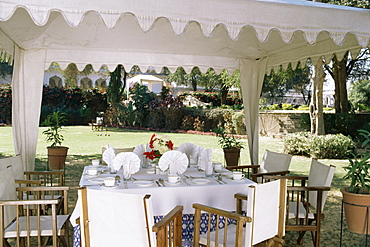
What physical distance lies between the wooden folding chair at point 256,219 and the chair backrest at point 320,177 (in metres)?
0.99

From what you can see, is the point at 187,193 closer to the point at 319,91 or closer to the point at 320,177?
the point at 320,177

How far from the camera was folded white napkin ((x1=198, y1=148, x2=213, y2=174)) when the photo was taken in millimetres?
3824

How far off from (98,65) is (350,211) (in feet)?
14.3

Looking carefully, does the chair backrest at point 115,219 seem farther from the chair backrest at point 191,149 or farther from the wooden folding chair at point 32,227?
the chair backrest at point 191,149

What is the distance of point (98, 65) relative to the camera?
6145mm

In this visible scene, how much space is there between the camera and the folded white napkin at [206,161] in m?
3.82

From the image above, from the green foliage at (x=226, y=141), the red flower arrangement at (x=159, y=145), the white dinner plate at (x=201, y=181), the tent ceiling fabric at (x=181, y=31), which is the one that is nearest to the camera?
the tent ceiling fabric at (x=181, y=31)

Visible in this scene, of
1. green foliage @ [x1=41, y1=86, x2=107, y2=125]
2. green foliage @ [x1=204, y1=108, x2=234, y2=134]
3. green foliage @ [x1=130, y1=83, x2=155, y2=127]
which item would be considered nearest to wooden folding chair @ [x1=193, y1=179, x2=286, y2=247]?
green foliage @ [x1=204, y1=108, x2=234, y2=134]

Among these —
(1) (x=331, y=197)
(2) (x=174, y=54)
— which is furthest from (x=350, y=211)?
(2) (x=174, y=54)

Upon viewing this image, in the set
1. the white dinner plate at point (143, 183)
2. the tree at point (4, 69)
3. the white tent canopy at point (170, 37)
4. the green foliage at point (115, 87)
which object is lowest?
the white dinner plate at point (143, 183)

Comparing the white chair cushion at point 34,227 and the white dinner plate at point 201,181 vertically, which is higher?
the white dinner plate at point 201,181

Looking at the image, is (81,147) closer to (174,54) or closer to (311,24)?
(174,54)

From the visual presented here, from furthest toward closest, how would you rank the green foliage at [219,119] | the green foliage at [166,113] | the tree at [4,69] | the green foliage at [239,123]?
the tree at [4,69] < the green foliage at [166,113] < the green foliage at [219,119] < the green foliage at [239,123]

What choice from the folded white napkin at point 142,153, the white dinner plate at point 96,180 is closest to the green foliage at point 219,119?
the folded white napkin at point 142,153
